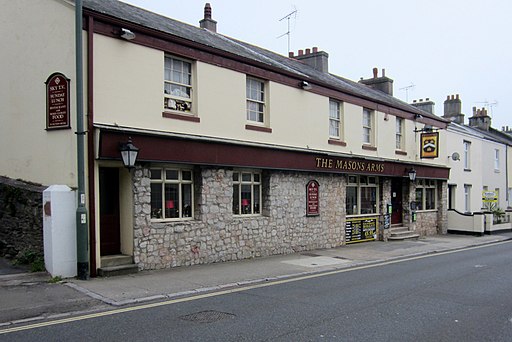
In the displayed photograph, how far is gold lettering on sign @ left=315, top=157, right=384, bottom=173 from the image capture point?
17.3 metres

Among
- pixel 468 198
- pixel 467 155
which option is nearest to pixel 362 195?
pixel 467 155

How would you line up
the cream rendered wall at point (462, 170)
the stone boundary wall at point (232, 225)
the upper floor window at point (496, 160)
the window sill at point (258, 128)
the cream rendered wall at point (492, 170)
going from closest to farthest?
1. the stone boundary wall at point (232, 225)
2. the window sill at point (258, 128)
3. the cream rendered wall at point (462, 170)
4. the cream rendered wall at point (492, 170)
5. the upper floor window at point (496, 160)

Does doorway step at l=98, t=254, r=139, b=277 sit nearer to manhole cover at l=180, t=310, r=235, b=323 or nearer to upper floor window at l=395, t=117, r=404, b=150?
manhole cover at l=180, t=310, r=235, b=323

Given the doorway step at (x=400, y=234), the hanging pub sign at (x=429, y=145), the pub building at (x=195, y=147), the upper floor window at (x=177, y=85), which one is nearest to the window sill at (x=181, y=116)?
the pub building at (x=195, y=147)

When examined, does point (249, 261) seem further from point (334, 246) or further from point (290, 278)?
point (334, 246)

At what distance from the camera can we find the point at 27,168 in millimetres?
12461

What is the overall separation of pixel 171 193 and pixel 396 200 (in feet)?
46.5

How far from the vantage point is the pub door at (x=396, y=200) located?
23.2m

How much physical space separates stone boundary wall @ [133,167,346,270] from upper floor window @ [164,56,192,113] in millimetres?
1947

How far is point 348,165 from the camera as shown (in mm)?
18719

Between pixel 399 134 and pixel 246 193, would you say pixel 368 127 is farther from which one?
pixel 246 193

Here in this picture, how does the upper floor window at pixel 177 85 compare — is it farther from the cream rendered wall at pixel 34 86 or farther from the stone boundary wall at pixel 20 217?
the stone boundary wall at pixel 20 217

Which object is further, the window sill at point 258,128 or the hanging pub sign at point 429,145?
the hanging pub sign at point 429,145

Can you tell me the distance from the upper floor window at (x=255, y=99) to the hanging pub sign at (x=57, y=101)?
581 centimetres
